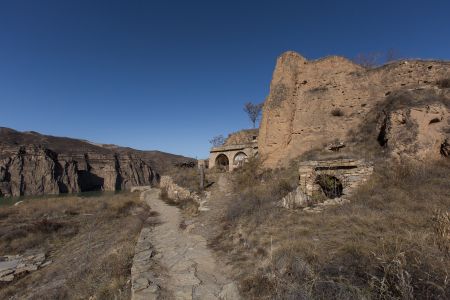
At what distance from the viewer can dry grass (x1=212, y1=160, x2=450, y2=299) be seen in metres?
2.71

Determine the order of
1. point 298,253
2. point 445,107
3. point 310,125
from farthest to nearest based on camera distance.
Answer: point 310,125
point 445,107
point 298,253

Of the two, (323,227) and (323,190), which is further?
(323,190)

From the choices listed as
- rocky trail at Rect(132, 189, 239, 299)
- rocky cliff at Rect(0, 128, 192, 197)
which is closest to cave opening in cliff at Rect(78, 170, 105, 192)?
rocky cliff at Rect(0, 128, 192, 197)

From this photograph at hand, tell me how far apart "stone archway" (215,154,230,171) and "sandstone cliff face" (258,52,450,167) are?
969cm

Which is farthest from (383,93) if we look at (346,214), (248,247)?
(248,247)

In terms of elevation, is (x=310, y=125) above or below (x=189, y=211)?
above

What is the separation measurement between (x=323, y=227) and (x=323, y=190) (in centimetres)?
347

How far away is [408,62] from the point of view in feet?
37.6

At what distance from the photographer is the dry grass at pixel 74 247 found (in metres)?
5.34

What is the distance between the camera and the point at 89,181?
82.8m

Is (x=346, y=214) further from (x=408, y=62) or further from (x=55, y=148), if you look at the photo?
(x=55, y=148)

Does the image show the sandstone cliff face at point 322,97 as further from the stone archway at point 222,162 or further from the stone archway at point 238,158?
the stone archway at point 222,162

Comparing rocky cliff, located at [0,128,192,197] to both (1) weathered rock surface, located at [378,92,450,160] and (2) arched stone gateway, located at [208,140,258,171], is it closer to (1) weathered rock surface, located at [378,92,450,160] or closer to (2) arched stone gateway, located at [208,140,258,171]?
(2) arched stone gateway, located at [208,140,258,171]

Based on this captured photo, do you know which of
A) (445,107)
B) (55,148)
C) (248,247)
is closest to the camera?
(248,247)
